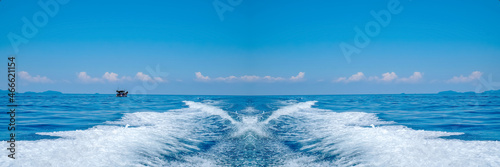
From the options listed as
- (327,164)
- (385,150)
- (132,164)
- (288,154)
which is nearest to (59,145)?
(132,164)

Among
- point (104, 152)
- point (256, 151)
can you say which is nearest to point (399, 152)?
point (256, 151)

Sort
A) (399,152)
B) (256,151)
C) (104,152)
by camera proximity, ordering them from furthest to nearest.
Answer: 1. (256,151)
2. (104,152)
3. (399,152)

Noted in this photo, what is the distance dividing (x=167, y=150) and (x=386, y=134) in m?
7.79

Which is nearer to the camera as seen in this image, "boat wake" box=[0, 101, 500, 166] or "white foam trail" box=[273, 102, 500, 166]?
"white foam trail" box=[273, 102, 500, 166]

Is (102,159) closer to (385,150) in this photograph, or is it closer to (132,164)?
(132,164)

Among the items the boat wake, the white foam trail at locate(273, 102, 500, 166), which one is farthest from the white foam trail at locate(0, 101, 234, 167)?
the white foam trail at locate(273, 102, 500, 166)

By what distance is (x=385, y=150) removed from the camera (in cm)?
818

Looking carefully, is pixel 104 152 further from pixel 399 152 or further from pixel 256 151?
pixel 399 152

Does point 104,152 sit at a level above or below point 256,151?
above

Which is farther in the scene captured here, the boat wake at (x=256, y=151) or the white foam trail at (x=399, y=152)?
the boat wake at (x=256, y=151)

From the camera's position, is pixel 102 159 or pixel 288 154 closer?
pixel 102 159

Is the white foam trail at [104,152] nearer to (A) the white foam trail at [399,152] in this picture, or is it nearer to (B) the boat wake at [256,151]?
(B) the boat wake at [256,151]

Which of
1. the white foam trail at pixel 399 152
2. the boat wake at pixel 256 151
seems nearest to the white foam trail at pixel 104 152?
the boat wake at pixel 256 151

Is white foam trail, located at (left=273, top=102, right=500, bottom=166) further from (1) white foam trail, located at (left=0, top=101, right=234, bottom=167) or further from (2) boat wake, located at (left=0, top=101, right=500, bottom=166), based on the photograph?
(1) white foam trail, located at (left=0, top=101, right=234, bottom=167)
